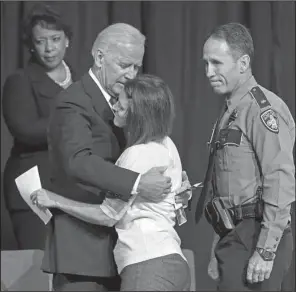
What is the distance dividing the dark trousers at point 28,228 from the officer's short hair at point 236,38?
57.5 inches

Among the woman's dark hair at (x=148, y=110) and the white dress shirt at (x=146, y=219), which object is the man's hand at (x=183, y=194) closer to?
the white dress shirt at (x=146, y=219)

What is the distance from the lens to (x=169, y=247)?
7.89ft

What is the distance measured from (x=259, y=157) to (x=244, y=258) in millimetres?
326

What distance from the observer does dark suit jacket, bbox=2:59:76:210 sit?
3.63 m

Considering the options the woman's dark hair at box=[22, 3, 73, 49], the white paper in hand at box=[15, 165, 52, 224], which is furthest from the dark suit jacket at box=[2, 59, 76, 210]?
the white paper in hand at box=[15, 165, 52, 224]

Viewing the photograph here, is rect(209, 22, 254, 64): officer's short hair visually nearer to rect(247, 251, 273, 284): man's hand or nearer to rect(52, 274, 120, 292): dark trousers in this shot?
rect(247, 251, 273, 284): man's hand

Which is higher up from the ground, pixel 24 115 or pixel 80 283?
pixel 24 115

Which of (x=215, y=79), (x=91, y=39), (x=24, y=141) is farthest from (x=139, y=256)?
(x=91, y=39)

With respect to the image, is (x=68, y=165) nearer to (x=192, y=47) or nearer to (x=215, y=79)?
(x=215, y=79)

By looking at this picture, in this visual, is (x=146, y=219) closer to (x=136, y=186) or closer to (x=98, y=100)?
(x=136, y=186)

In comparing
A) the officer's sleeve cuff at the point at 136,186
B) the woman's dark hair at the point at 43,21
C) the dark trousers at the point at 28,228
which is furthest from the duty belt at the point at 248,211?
the woman's dark hair at the point at 43,21

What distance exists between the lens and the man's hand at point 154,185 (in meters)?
2.41

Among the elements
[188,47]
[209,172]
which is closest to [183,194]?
[209,172]

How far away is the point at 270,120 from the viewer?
8.18 ft
